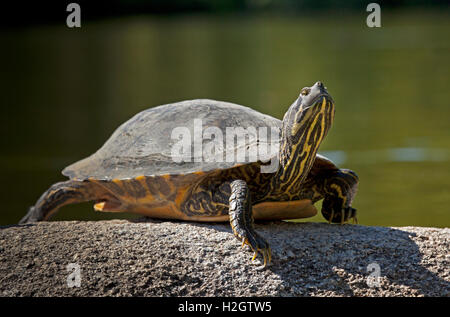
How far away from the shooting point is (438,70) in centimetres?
2214

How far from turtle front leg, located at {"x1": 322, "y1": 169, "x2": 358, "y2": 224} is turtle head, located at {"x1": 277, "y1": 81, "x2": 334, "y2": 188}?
0.38 meters

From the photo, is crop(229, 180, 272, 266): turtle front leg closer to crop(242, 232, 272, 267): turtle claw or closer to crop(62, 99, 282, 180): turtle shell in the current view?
crop(242, 232, 272, 267): turtle claw

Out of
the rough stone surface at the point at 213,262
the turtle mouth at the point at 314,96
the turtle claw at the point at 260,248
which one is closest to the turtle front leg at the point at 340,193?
the rough stone surface at the point at 213,262

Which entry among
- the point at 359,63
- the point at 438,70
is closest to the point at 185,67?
the point at 359,63

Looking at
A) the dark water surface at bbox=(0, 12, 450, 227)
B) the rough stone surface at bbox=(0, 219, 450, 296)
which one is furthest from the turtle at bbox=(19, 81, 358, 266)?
the dark water surface at bbox=(0, 12, 450, 227)

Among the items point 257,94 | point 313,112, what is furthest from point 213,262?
point 257,94

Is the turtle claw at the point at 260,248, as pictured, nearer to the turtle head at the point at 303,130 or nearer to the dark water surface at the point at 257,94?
the turtle head at the point at 303,130

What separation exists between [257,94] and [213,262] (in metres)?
13.8

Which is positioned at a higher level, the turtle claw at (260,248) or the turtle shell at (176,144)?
the turtle shell at (176,144)

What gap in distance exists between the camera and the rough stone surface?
382 centimetres

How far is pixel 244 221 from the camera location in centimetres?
406

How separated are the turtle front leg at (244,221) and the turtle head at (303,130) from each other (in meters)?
0.36

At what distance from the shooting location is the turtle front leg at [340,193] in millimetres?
4703

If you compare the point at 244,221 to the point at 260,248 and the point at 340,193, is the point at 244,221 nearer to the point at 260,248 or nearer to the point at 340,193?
the point at 260,248
